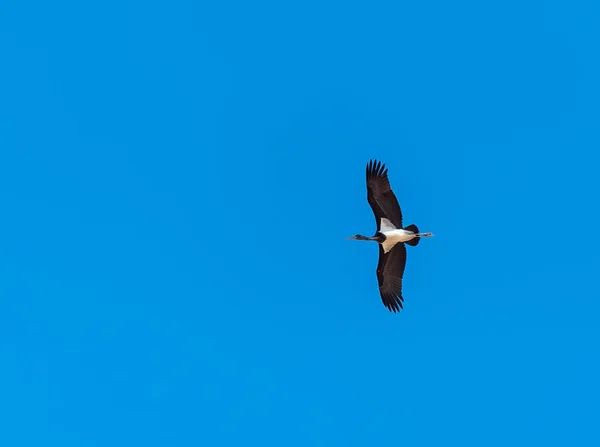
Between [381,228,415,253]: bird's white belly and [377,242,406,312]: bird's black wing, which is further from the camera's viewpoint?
[377,242,406,312]: bird's black wing

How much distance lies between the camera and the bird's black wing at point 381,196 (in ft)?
151

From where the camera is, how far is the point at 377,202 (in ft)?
152

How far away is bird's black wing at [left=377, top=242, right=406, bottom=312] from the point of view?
155 feet

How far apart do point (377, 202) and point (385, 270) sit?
3344 millimetres

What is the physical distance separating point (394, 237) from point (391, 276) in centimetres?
229

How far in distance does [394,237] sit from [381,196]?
1.91 metres

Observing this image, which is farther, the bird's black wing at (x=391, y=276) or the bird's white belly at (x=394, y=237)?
the bird's black wing at (x=391, y=276)

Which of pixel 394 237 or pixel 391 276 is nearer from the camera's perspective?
pixel 394 237

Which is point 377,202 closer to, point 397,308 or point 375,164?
point 375,164

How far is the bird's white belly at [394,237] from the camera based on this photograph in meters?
45.5

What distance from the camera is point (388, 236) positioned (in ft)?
152

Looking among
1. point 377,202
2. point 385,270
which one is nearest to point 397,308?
point 385,270

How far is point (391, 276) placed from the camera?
1870 inches

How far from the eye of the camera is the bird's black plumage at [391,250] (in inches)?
1815
